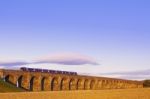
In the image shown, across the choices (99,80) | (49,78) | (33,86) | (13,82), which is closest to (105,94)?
(13,82)

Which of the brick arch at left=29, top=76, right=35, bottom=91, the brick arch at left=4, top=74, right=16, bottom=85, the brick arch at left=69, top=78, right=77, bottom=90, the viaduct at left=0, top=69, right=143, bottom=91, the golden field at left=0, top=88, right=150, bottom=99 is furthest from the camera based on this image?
the brick arch at left=69, top=78, right=77, bottom=90

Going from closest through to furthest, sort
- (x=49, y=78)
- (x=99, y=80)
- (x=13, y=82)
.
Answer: (x=13, y=82), (x=49, y=78), (x=99, y=80)

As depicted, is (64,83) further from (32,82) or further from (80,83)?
(32,82)

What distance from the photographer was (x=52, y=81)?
110 m

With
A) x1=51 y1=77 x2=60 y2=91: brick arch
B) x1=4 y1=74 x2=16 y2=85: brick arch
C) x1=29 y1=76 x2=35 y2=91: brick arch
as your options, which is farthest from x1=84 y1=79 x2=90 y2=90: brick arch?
x1=4 y1=74 x2=16 y2=85: brick arch

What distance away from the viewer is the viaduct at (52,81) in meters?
91.4

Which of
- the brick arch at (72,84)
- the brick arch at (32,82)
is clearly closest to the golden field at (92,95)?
the brick arch at (32,82)

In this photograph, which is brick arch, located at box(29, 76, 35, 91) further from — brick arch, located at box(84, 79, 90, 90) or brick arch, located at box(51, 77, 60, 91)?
brick arch, located at box(84, 79, 90, 90)

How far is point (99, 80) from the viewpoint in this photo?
138 meters

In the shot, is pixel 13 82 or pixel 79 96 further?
pixel 13 82

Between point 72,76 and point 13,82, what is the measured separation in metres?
34.6

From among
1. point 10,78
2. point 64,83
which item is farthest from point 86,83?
point 10,78

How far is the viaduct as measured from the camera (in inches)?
3600

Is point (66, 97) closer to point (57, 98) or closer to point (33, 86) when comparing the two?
point (57, 98)
